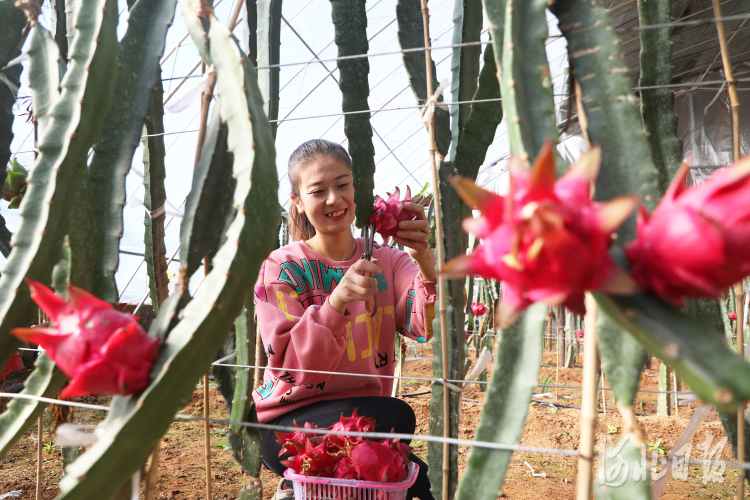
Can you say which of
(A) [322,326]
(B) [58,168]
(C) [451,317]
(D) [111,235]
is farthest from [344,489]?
(B) [58,168]

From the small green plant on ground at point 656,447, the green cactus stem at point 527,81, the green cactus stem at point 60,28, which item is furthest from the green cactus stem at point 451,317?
the small green plant on ground at point 656,447

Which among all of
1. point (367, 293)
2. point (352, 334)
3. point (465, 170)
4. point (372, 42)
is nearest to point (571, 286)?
point (465, 170)

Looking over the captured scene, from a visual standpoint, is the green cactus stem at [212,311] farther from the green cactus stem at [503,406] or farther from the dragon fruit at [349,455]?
the dragon fruit at [349,455]

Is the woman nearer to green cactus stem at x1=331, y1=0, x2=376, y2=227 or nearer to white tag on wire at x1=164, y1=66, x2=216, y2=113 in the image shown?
green cactus stem at x1=331, y1=0, x2=376, y2=227

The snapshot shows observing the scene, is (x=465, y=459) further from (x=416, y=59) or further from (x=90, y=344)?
(x=90, y=344)

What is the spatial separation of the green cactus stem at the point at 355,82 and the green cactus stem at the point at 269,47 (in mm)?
148

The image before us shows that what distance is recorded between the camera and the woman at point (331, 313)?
1.07 meters

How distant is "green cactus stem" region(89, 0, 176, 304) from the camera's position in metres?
0.63

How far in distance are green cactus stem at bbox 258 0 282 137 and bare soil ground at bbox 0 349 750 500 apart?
1.60 meters

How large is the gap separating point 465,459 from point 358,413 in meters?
1.29

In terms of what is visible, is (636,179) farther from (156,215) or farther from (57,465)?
(57,465)

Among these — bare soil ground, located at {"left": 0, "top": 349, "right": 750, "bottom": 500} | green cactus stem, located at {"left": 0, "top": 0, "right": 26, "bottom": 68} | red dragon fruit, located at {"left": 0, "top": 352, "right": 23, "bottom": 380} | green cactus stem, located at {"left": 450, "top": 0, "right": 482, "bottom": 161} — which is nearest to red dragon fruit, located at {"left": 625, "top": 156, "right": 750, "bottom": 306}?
green cactus stem, located at {"left": 450, "top": 0, "right": 482, "bottom": 161}

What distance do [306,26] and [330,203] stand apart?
3.94m

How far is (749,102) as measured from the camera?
16.8ft
